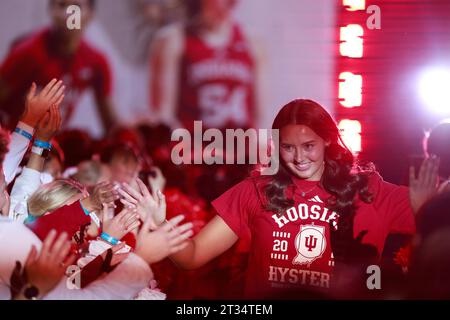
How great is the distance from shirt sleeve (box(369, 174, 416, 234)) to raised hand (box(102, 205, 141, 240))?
0.99m

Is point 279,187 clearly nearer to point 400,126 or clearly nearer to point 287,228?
point 287,228

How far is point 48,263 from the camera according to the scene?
9.86ft

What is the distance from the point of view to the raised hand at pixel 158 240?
3.10 m

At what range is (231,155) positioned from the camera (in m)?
5.43

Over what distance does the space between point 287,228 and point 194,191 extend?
91.1 inches

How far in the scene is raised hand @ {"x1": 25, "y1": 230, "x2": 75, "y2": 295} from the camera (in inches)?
118

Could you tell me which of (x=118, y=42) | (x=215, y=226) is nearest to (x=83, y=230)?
(x=215, y=226)

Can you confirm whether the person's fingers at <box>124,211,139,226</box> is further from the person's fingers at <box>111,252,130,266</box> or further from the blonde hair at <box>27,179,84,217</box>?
the blonde hair at <box>27,179,84,217</box>

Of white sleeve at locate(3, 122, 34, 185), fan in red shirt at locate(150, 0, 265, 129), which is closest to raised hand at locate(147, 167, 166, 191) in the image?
white sleeve at locate(3, 122, 34, 185)

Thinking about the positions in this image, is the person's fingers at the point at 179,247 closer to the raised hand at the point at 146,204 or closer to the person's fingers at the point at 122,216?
the raised hand at the point at 146,204

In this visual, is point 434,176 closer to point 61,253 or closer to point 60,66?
point 61,253

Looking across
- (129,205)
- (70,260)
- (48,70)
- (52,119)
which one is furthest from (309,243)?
(48,70)

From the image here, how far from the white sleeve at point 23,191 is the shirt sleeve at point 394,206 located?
150 centimetres

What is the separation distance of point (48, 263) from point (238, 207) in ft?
2.74
